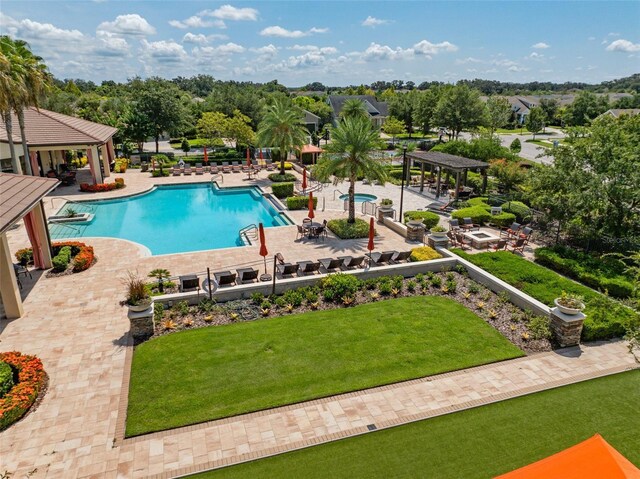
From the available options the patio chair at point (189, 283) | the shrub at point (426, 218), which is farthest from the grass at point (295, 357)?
the shrub at point (426, 218)

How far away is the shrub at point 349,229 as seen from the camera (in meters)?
23.5

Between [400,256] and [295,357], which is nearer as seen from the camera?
[295,357]

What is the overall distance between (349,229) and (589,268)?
11.5 m

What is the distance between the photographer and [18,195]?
15477 mm

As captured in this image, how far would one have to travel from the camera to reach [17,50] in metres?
23.7

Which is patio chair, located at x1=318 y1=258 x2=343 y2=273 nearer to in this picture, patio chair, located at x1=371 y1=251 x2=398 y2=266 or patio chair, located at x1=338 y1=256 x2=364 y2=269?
patio chair, located at x1=338 y1=256 x2=364 y2=269

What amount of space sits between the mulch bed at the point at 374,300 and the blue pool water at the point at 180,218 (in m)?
8.68

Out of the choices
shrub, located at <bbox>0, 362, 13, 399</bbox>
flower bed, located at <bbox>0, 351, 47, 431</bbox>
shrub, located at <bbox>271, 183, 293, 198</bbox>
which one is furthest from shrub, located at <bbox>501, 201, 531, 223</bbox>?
shrub, located at <bbox>0, 362, 13, 399</bbox>

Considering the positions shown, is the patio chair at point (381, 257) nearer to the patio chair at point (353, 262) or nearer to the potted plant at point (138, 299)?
the patio chair at point (353, 262)

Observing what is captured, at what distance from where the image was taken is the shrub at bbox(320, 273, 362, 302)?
1634cm

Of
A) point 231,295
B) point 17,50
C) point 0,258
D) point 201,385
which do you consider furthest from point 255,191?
point 201,385

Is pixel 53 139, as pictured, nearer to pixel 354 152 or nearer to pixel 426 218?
pixel 354 152

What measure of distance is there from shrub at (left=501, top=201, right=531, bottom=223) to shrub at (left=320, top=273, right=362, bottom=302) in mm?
14032

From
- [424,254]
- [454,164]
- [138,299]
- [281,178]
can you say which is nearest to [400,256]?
[424,254]
